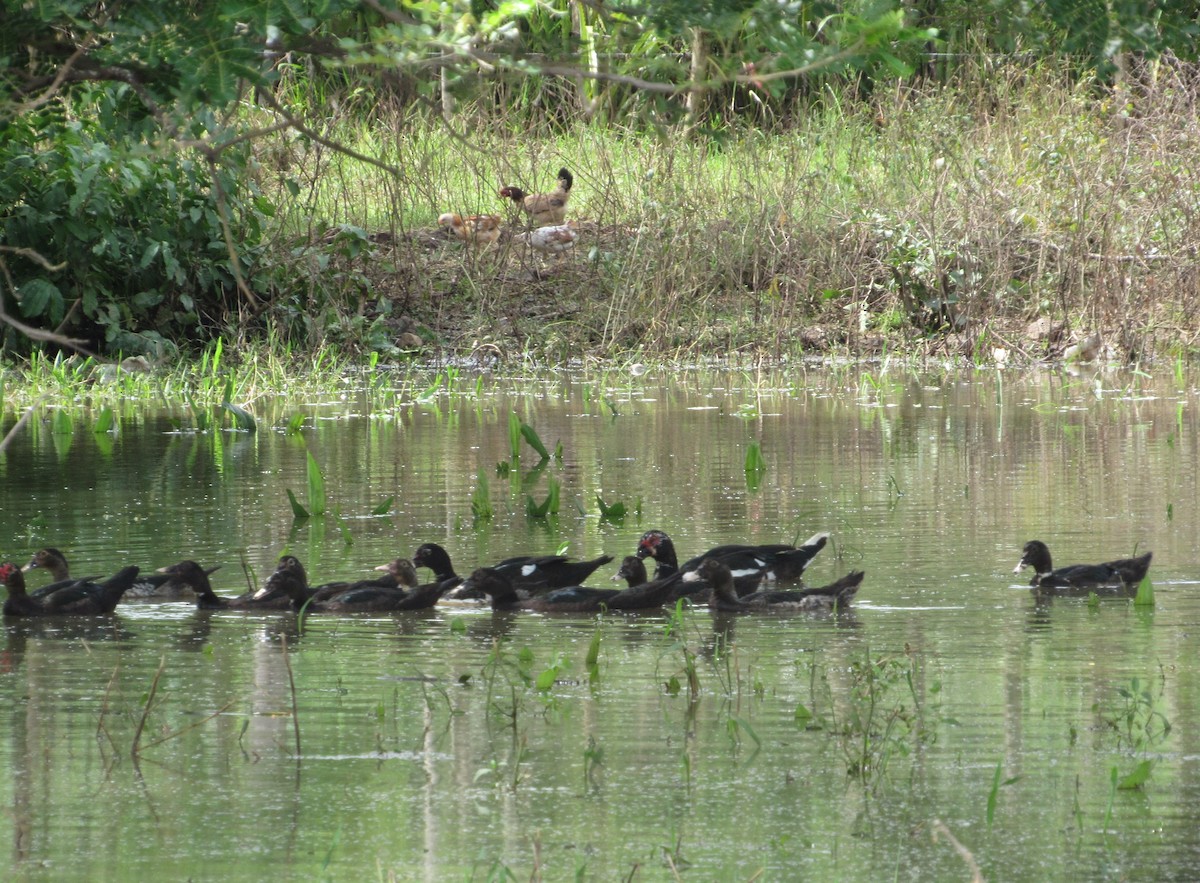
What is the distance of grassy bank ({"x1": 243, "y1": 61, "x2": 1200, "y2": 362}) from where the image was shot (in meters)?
20.3

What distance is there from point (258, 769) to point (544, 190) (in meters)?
19.3

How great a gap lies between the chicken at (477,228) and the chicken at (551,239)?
0.47 m

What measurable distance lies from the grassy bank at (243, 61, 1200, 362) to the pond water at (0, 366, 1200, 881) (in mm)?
7287

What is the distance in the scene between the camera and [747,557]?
8.98m

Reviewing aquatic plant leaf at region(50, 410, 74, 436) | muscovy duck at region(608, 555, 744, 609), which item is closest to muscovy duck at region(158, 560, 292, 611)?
muscovy duck at region(608, 555, 744, 609)

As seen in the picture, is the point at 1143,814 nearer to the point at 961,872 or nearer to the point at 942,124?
the point at 961,872

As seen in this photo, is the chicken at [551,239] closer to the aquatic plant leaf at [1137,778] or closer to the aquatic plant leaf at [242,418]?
the aquatic plant leaf at [242,418]

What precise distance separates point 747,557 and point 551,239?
14.6 m

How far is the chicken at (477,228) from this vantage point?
73.6 ft

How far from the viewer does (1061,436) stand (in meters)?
14.1

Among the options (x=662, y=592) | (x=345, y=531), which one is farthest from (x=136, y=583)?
(x=662, y=592)

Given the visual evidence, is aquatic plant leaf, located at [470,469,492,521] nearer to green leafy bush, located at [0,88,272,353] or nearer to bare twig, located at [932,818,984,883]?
bare twig, located at [932,818,984,883]

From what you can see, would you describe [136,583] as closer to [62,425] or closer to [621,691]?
[621,691]

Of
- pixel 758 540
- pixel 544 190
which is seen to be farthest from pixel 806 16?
pixel 544 190
